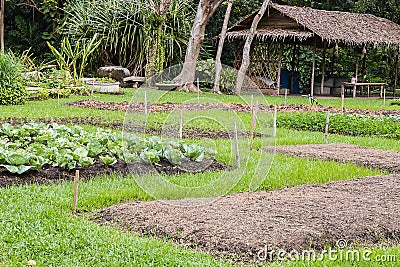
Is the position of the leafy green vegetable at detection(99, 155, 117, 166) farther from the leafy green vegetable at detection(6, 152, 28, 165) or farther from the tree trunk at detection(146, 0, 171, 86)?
the tree trunk at detection(146, 0, 171, 86)

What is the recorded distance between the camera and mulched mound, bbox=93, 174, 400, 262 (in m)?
5.68

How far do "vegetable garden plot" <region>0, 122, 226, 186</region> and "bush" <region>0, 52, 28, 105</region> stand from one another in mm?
8016

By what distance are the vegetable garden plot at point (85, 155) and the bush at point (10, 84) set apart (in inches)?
316

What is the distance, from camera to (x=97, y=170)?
8.60 meters

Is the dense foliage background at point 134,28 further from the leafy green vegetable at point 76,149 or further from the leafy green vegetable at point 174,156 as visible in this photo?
the leafy green vegetable at point 174,156

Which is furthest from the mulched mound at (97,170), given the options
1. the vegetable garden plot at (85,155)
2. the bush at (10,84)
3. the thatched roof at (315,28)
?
the thatched roof at (315,28)

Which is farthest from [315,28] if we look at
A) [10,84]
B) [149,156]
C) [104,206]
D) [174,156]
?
[104,206]

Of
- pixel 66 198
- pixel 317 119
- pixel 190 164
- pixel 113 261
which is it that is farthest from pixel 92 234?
pixel 317 119

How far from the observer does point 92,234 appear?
230 inches

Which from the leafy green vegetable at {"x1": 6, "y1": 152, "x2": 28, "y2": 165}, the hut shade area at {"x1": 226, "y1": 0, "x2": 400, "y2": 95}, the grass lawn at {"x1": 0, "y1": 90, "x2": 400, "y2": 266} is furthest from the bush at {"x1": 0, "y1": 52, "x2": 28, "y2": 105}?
the hut shade area at {"x1": 226, "y1": 0, "x2": 400, "y2": 95}

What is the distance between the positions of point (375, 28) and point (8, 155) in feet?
76.7

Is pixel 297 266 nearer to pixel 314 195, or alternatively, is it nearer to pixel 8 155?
pixel 314 195

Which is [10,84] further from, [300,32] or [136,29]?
[300,32]

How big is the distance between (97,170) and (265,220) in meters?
3.07
